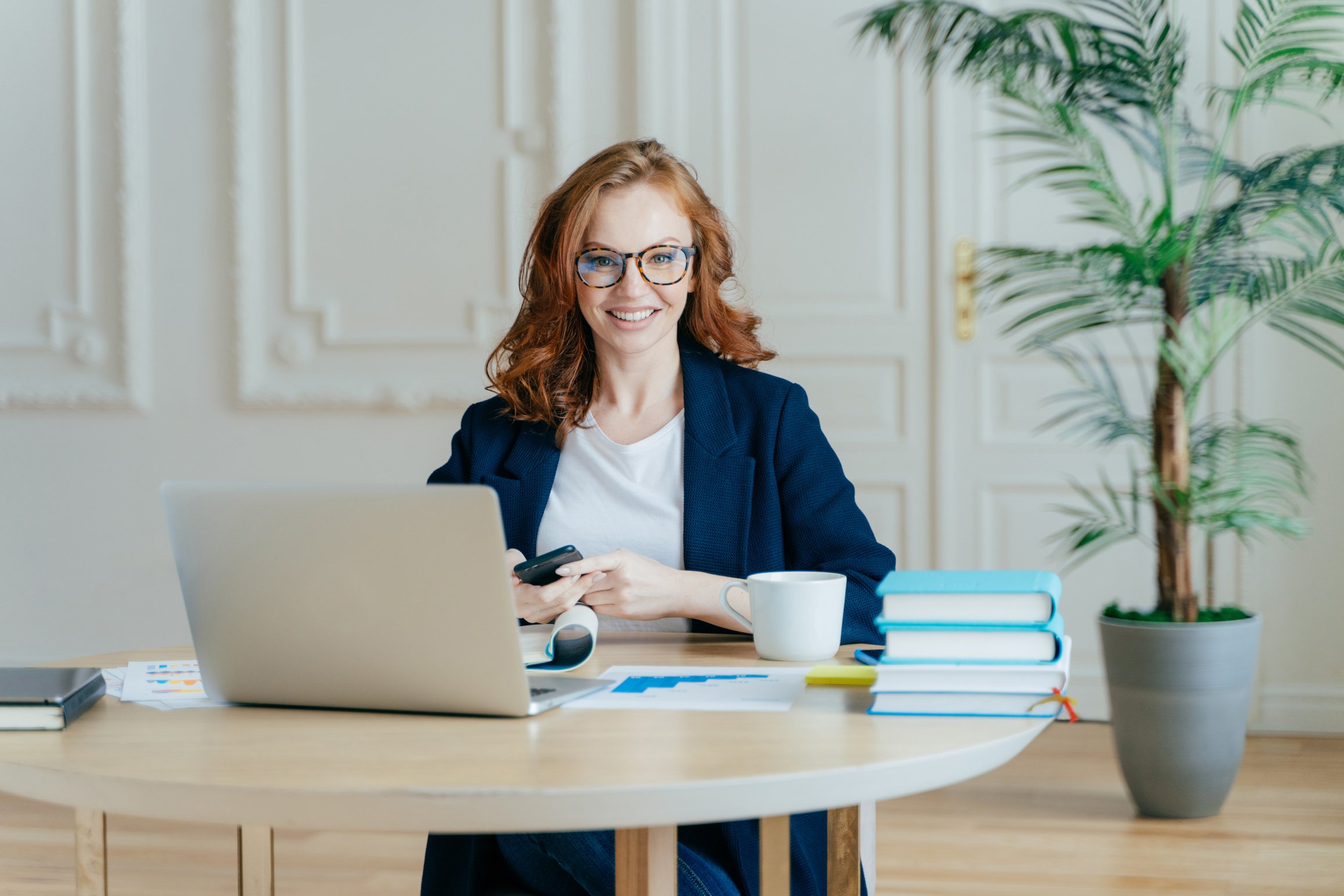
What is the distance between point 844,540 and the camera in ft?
4.90

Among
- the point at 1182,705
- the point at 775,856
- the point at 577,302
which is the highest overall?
the point at 577,302

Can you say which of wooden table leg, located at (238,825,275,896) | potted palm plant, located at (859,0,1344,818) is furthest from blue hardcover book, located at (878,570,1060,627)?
potted palm plant, located at (859,0,1344,818)

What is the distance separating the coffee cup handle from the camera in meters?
1.29

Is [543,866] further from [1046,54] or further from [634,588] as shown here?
[1046,54]

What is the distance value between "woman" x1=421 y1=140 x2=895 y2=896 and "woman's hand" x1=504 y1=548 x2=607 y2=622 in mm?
57

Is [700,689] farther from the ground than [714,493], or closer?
closer

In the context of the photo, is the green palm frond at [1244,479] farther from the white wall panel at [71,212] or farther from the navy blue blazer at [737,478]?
the white wall panel at [71,212]

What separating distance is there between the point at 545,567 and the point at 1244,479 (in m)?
2.27

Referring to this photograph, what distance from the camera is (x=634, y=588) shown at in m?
1.33

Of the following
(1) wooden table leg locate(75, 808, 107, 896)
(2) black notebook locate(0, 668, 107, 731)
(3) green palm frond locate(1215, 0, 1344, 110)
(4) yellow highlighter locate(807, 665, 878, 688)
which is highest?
(3) green palm frond locate(1215, 0, 1344, 110)

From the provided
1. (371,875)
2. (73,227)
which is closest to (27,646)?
(73,227)

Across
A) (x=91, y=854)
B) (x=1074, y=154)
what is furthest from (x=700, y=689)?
(x=1074, y=154)

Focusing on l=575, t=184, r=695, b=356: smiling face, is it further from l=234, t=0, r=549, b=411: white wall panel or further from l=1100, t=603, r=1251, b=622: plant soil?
l=234, t=0, r=549, b=411: white wall panel

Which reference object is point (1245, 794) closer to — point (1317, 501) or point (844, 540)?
point (1317, 501)
